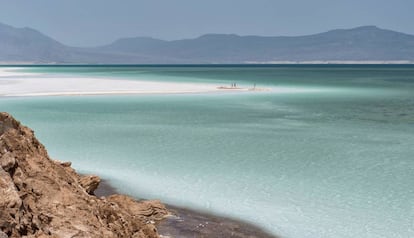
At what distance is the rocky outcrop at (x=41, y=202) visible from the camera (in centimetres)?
710

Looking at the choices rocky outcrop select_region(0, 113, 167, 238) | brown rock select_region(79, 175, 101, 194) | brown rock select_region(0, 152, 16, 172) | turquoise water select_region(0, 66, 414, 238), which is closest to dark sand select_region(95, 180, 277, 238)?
turquoise water select_region(0, 66, 414, 238)

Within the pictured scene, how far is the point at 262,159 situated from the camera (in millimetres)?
21797

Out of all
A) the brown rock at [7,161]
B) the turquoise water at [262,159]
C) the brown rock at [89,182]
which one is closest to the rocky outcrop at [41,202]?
the brown rock at [7,161]

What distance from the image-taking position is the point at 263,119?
37188mm

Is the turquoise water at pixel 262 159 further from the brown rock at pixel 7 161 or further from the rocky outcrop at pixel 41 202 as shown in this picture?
the brown rock at pixel 7 161

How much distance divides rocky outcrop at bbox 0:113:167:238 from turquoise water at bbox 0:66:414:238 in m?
5.60

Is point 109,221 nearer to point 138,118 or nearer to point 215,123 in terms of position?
point 215,123

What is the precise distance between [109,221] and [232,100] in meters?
46.7

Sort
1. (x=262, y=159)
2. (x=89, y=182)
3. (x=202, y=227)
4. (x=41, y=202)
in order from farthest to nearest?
(x=262, y=159)
(x=202, y=227)
(x=89, y=182)
(x=41, y=202)

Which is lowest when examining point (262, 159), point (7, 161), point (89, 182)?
point (262, 159)

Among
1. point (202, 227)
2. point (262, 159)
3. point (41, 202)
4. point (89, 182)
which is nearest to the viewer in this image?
point (41, 202)

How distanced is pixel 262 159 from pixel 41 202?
577 inches

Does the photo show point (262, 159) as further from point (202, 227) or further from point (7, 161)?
point (7, 161)

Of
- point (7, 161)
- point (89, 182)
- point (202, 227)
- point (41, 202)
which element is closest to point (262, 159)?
point (202, 227)
